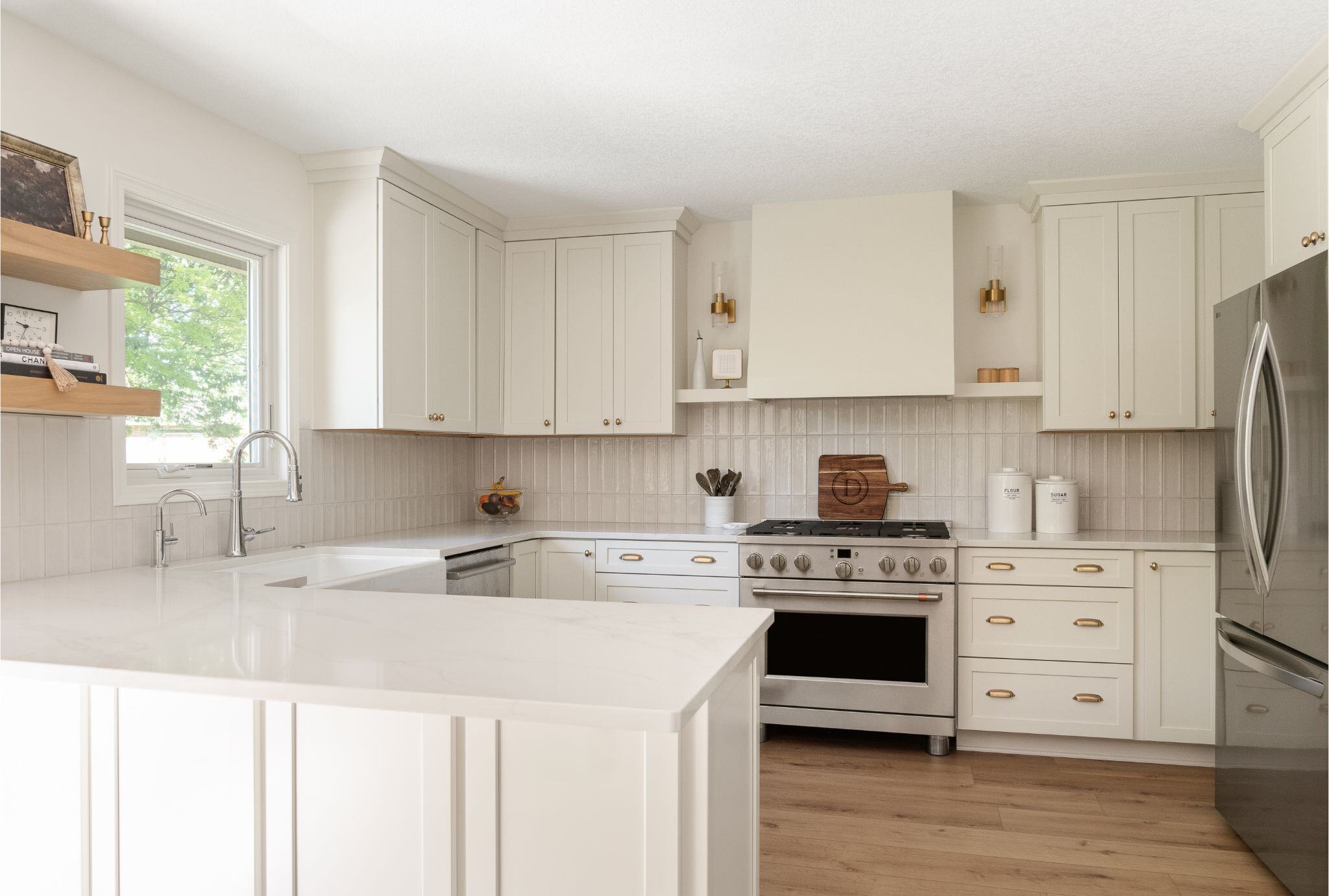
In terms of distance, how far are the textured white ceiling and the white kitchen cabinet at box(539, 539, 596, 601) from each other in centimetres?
160

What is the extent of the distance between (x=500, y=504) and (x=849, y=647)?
183 centimetres

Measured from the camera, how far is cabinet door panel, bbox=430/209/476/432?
3773mm

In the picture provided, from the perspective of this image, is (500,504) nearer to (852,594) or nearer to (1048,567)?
(852,594)

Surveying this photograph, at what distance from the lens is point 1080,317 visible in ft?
12.4

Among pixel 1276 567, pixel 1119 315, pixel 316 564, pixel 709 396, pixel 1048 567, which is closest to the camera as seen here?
pixel 1276 567

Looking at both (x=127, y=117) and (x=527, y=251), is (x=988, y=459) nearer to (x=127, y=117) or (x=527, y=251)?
(x=527, y=251)

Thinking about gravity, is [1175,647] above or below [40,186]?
below

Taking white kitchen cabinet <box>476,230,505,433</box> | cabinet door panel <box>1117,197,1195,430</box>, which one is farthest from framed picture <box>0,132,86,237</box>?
cabinet door panel <box>1117,197,1195,430</box>

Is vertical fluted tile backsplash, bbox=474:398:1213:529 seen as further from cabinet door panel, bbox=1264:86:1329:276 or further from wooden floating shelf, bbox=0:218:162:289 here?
wooden floating shelf, bbox=0:218:162:289

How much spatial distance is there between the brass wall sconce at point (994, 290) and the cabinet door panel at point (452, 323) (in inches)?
92.7

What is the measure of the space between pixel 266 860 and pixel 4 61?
7.06 feet

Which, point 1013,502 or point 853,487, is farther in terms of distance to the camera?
point 853,487

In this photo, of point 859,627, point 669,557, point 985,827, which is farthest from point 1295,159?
point 669,557

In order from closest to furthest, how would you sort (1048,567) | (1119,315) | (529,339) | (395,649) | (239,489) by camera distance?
(395,649) → (239,489) → (1048,567) → (1119,315) → (529,339)
